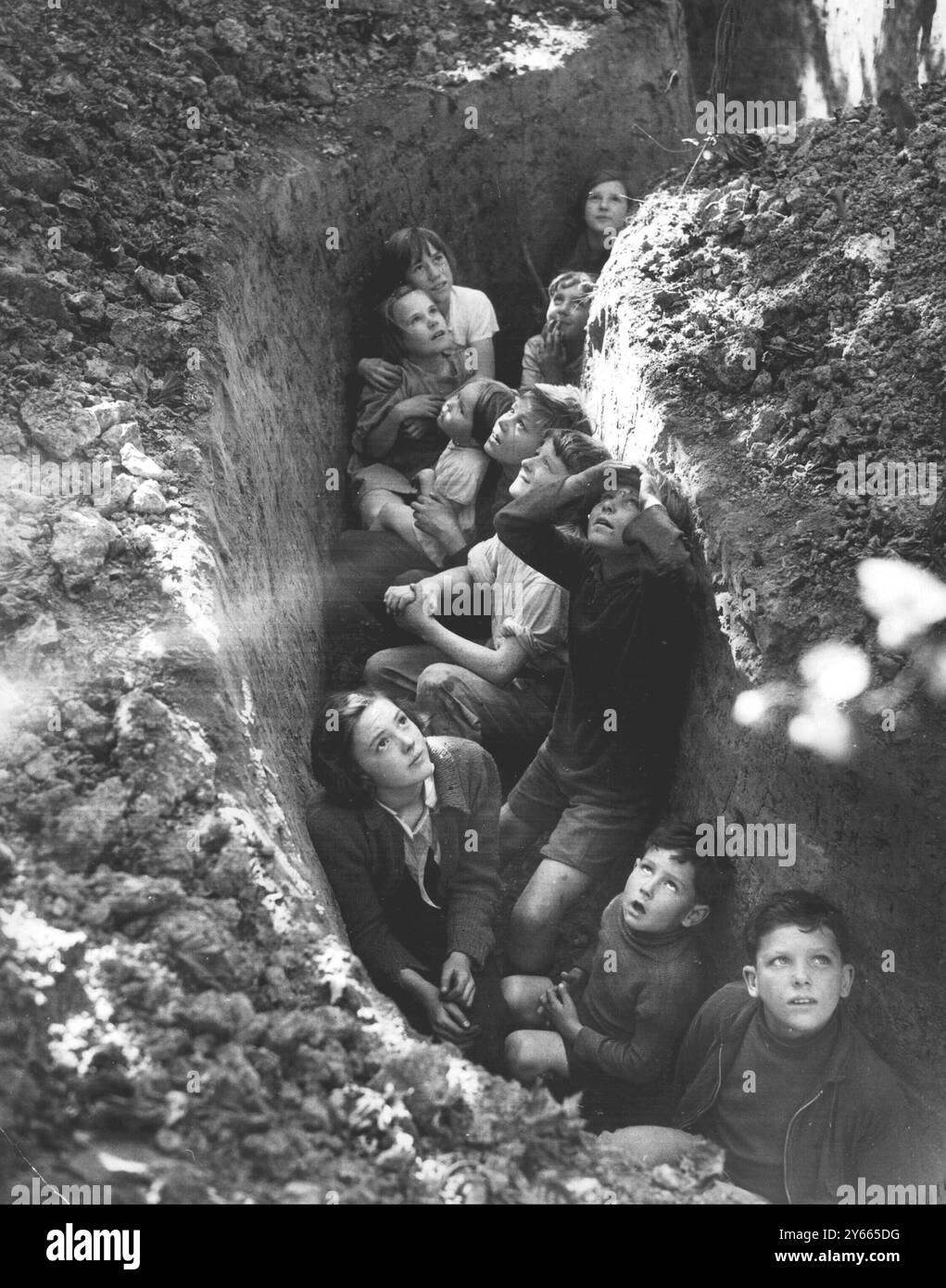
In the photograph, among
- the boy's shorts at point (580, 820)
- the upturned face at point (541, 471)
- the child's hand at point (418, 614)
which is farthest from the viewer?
the child's hand at point (418, 614)

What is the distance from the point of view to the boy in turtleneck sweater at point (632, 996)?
5.36 metres

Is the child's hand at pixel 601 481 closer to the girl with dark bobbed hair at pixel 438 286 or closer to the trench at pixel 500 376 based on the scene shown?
the trench at pixel 500 376

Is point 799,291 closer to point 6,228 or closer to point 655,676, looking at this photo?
point 655,676

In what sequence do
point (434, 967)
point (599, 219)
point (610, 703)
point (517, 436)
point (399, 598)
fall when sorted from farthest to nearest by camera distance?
point (599, 219) → point (517, 436) → point (399, 598) → point (610, 703) → point (434, 967)

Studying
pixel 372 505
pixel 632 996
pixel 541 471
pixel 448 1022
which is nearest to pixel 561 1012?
pixel 632 996

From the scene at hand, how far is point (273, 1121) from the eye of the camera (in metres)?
4.59

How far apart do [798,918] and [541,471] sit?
189 cm

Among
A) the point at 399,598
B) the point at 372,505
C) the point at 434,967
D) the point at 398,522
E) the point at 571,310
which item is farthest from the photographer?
the point at 571,310

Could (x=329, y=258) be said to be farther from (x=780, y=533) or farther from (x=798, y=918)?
(x=798, y=918)

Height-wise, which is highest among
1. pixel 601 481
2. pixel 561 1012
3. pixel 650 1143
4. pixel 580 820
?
pixel 601 481

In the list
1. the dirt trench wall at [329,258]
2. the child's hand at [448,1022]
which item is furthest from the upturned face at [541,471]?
the child's hand at [448,1022]

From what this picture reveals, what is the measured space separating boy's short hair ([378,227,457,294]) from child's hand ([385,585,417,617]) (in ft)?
5.63

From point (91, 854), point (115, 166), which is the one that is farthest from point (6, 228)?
point (91, 854)

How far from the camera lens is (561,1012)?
5500mm
